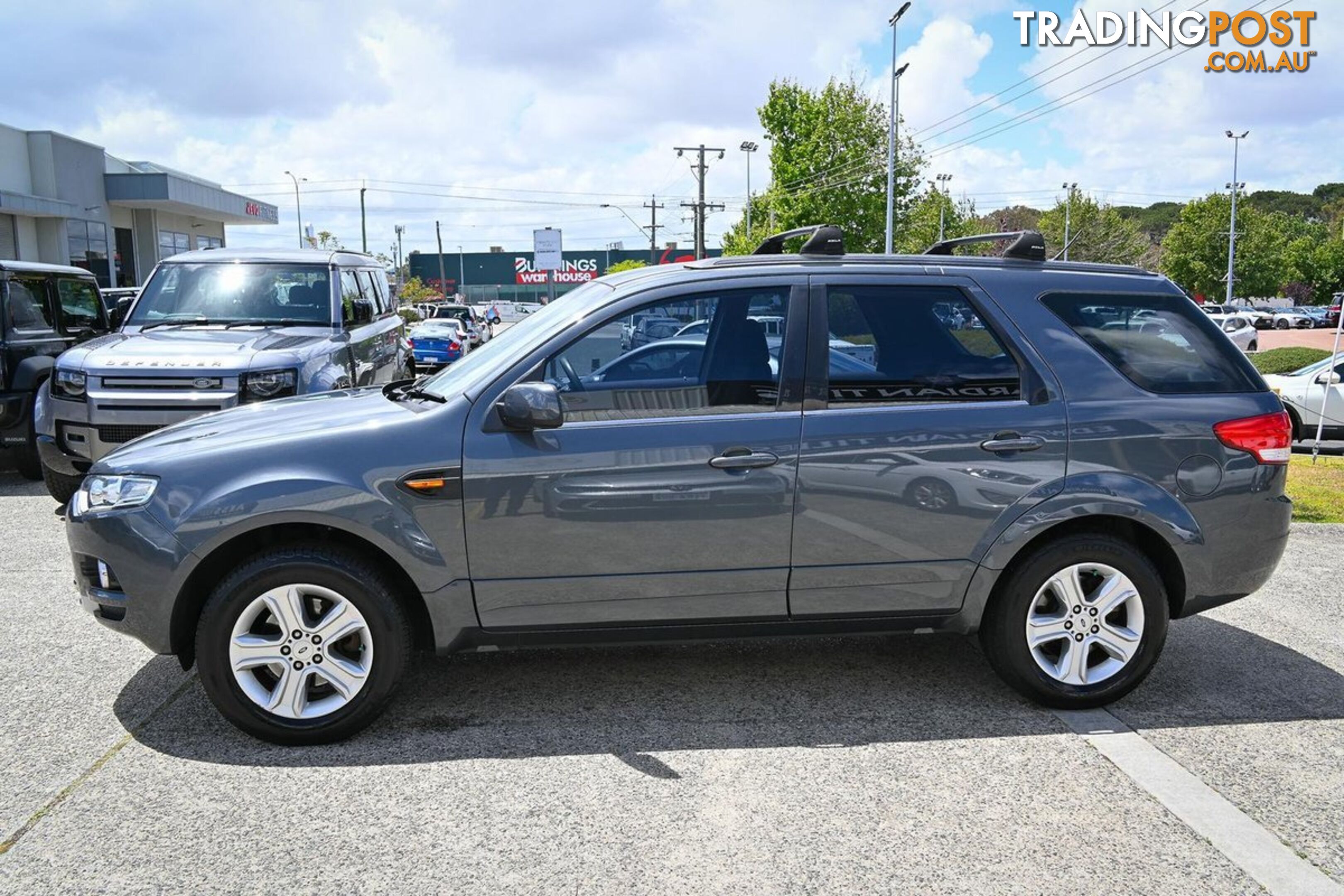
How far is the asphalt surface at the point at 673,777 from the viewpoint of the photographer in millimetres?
3191

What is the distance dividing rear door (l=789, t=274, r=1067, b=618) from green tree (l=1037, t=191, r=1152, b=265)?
58391mm

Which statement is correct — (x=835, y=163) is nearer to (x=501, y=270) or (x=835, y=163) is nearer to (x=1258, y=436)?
(x=1258, y=436)

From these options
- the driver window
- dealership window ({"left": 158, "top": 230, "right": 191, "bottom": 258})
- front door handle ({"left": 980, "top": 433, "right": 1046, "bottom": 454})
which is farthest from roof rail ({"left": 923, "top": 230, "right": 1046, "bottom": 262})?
dealership window ({"left": 158, "top": 230, "right": 191, "bottom": 258})

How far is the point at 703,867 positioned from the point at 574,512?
1.39 m

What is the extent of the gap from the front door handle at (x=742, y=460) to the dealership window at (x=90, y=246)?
3901cm

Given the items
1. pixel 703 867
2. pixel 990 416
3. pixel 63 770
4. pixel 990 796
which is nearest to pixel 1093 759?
pixel 990 796

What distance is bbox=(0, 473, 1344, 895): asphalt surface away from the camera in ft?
10.5

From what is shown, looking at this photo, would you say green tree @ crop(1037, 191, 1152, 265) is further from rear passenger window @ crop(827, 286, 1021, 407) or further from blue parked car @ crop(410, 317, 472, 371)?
rear passenger window @ crop(827, 286, 1021, 407)

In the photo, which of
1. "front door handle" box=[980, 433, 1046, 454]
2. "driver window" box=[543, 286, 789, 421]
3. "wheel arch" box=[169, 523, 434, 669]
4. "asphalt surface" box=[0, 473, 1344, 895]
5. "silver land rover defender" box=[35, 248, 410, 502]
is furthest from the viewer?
"silver land rover defender" box=[35, 248, 410, 502]

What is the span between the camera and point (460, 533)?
3.99m

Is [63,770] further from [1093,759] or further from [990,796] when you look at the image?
[1093,759]

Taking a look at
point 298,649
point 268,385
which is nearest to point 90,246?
point 268,385

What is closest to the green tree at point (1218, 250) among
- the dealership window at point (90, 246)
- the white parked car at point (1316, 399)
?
the white parked car at point (1316, 399)

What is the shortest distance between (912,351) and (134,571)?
3132 mm
